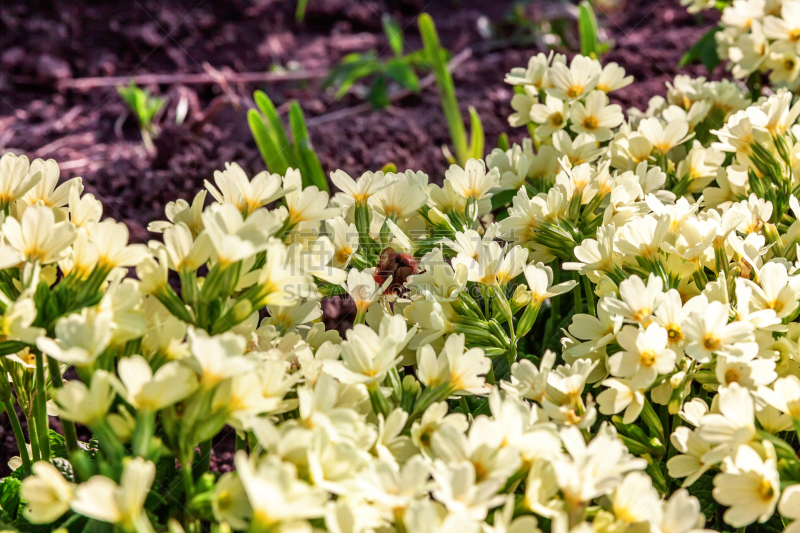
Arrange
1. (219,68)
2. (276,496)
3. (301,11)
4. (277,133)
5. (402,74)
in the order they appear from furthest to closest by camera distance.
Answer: (301,11), (219,68), (402,74), (277,133), (276,496)

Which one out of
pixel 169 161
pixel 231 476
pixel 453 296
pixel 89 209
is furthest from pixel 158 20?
pixel 231 476

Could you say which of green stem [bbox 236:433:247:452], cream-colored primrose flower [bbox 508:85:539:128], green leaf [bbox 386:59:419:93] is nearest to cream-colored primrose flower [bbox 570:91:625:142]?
cream-colored primrose flower [bbox 508:85:539:128]

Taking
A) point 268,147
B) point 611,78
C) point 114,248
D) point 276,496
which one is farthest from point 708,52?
point 276,496

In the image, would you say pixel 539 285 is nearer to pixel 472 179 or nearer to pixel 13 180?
pixel 472 179

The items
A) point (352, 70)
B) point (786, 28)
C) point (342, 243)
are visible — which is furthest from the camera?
point (352, 70)

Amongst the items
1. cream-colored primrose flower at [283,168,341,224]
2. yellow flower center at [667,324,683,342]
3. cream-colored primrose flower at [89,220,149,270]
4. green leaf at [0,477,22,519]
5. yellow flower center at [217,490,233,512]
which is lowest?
green leaf at [0,477,22,519]

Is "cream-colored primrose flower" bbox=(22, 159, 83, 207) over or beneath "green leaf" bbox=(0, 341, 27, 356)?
over

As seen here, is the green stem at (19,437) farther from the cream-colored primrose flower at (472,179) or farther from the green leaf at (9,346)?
the cream-colored primrose flower at (472,179)

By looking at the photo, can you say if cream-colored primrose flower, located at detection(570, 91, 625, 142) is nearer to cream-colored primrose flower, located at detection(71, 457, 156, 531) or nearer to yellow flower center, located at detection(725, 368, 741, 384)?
yellow flower center, located at detection(725, 368, 741, 384)
